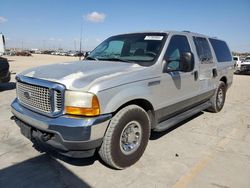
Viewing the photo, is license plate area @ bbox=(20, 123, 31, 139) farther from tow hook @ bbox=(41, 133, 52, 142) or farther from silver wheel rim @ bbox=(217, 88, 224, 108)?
silver wheel rim @ bbox=(217, 88, 224, 108)

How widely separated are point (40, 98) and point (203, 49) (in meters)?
3.81

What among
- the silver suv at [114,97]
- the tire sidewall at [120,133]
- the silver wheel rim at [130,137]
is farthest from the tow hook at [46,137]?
the silver wheel rim at [130,137]

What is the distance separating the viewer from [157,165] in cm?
377

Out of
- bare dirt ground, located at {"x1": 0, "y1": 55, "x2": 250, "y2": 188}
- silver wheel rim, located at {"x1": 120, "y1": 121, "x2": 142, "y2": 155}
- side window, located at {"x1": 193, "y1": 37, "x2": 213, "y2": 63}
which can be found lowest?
Answer: bare dirt ground, located at {"x1": 0, "y1": 55, "x2": 250, "y2": 188}

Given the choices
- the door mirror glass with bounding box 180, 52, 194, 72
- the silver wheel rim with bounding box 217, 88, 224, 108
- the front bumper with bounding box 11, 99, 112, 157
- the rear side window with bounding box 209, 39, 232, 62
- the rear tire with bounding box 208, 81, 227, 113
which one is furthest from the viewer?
the silver wheel rim with bounding box 217, 88, 224, 108

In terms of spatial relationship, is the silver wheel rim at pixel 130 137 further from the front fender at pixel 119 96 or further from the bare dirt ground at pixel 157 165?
the front fender at pixel 119 96

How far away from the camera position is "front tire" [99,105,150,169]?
3.30 meters

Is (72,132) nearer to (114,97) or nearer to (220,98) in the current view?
(114,97)

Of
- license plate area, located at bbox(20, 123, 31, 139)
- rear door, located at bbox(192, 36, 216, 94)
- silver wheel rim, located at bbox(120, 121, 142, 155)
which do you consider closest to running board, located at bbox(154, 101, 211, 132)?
rear door, located at bbox(192, 36, 216, 94)

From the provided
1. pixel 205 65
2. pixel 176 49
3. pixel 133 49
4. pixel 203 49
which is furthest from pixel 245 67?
pixel 133 49

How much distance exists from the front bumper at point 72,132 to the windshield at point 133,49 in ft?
4.63

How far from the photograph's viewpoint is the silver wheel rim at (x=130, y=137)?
356 centimetres

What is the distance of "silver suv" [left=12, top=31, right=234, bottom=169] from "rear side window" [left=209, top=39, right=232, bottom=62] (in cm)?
138

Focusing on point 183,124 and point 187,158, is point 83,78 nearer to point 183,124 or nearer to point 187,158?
point 187,158
